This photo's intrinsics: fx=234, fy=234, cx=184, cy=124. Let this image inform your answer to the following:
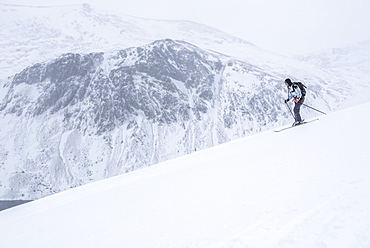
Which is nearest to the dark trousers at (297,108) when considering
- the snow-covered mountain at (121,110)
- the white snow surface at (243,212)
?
the white snow surface at (243,212)

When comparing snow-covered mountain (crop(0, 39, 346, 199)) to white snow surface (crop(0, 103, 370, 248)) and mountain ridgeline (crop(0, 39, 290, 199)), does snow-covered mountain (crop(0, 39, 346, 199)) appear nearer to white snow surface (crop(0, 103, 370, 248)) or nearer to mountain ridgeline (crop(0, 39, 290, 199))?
mountain ridgeline (crop(0, 39, 290, 199))

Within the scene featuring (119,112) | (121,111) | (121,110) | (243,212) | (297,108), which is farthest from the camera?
(121,110)

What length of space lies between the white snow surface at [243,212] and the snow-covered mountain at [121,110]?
122273 millimetres

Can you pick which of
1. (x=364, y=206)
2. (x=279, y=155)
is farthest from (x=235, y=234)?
(x=279, y=155)

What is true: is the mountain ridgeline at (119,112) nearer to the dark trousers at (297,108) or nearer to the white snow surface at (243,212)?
the dark trousers at (297,108)

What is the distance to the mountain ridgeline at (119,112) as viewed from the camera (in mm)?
122812

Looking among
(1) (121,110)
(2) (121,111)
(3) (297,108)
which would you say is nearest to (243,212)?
(3) (297,108)

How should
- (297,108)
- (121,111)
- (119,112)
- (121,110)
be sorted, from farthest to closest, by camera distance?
(121,110) → (121,111) → (119,112) → (297,108)

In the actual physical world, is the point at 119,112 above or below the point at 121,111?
below

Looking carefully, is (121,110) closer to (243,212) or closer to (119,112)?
(119,112)

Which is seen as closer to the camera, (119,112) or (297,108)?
(297,108)

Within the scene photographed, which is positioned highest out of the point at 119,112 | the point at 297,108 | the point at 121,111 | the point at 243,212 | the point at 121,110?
the point at 297,108

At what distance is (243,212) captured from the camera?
367cm

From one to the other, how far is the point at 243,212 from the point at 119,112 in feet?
A: 499
